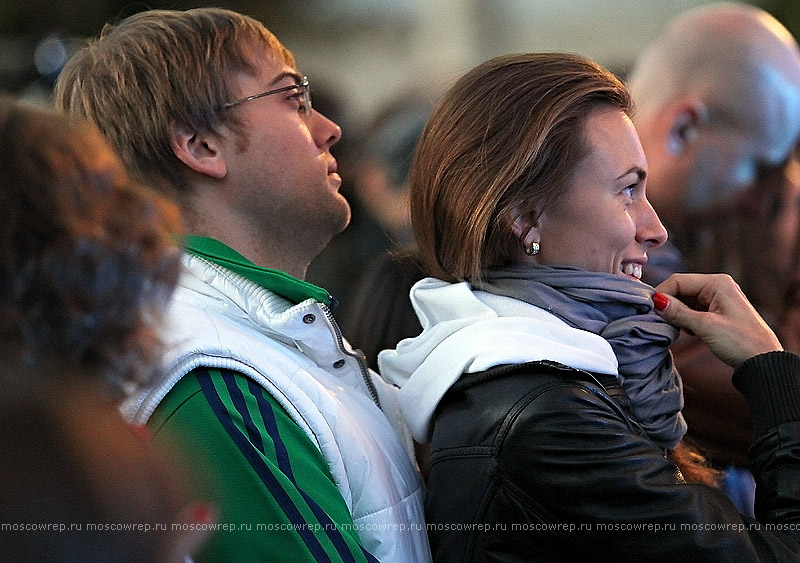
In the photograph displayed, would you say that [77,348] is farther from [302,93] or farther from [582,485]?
[302,93]

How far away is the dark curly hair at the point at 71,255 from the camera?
0.90 m

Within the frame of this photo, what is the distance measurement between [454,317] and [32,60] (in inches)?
190

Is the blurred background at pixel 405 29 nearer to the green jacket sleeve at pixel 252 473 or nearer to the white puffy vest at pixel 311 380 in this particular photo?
the white puffy vest at pixel 311 380

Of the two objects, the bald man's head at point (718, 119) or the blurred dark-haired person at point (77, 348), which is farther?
the bald man's head at point (718, 119)

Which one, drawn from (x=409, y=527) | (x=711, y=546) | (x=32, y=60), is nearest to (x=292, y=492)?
(x=409, y=527)

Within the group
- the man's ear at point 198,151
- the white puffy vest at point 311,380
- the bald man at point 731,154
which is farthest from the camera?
the bald man at point 731,154

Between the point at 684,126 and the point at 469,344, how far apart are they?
1632mm

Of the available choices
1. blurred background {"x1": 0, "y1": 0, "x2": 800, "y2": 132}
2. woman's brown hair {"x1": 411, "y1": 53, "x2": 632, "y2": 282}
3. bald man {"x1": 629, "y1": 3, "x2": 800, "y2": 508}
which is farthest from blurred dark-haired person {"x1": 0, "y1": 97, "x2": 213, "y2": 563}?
blurred background {"x1": 0, "y1": 0, "x2": 800, "y2": 132}

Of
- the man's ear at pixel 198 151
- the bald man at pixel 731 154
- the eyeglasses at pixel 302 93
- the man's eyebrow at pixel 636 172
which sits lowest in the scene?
the bald man at pixel 731 154

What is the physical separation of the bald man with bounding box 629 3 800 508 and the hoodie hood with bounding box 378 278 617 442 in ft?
4.18

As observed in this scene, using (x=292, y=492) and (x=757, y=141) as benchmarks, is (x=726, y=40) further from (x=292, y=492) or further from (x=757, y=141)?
(x=292, y=492)

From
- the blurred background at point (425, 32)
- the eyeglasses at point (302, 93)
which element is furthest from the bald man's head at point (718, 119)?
the blurred background at point (425, 32)

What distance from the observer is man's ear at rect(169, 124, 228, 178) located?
1902mm

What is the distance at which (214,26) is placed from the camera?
1.96 m
